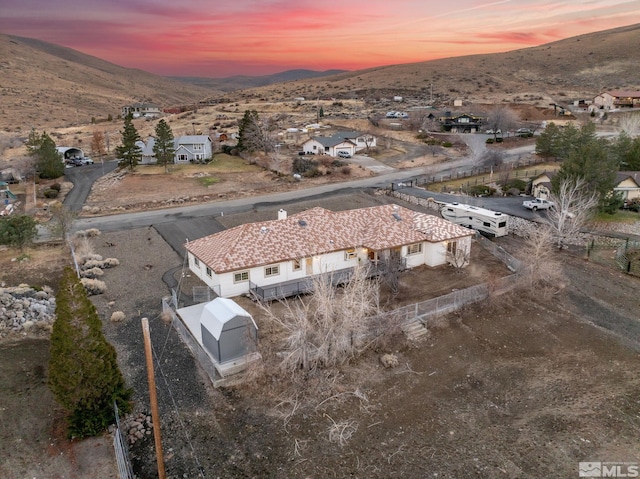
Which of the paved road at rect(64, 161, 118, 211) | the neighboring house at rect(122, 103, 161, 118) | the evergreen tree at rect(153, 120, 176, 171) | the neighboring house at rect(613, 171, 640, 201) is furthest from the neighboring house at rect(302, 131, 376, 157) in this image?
the neighboring house at rect(122, 103, 161, 118)

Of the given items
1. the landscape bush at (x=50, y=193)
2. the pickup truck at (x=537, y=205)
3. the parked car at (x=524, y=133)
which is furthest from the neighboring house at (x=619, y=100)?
the landscape bush at (x=50, y=193)

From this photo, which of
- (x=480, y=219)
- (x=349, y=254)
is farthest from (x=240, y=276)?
(x=480, y=219)

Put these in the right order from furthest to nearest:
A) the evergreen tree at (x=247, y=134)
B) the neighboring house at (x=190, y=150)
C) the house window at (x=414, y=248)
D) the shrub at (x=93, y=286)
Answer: the evergreen tree at (x=247, y=134) → the neighboring house at (x=190, y=150) → the house window at (x=414, y=248) → the shrub at (x=93, y=286)

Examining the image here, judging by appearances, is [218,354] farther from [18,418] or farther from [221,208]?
[221,208]

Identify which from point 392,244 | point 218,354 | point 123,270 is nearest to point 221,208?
point 123,270

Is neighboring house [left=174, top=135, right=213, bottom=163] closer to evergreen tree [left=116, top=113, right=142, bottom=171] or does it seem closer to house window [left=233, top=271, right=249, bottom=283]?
evergreen tree [left=116, top=113, right=142, bottom=171]

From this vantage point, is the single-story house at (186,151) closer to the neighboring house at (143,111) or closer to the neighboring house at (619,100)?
the neighboring house at (143,111)
